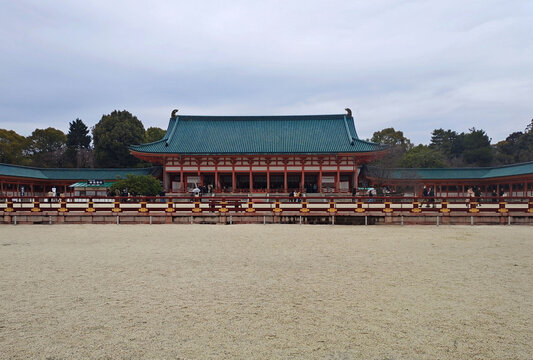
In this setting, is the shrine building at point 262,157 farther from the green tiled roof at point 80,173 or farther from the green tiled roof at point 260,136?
the green tiled roof at point 80,173

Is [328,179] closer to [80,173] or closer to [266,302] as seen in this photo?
[80,173]

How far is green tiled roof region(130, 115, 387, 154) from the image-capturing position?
33500 millimetres

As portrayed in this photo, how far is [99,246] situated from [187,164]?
24.6 metres

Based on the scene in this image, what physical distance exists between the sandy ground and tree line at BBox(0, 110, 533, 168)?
3724cm

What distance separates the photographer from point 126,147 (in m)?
49.7

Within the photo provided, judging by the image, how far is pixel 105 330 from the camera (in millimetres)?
4117

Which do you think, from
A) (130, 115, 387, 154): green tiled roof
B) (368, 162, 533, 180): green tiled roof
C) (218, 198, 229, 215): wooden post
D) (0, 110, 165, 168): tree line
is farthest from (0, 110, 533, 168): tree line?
(218, 198, 229, 215): wooden post

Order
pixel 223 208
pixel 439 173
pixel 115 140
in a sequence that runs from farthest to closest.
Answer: pixel 115 140
pixel 439 173
pixel 223 208

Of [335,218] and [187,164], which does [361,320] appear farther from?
[187,164]

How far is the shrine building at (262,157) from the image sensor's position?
33.0 metres

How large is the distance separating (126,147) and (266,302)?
162ft

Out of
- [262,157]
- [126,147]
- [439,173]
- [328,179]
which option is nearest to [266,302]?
[262,157]

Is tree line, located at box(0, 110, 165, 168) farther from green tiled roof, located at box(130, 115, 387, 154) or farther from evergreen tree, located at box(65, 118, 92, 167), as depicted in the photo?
green tiled roof, located at box(130, 115, 387, 154)

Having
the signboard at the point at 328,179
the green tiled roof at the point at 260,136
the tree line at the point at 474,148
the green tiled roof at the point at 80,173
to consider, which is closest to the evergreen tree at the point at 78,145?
the green tiled roof at the point at 80,173
